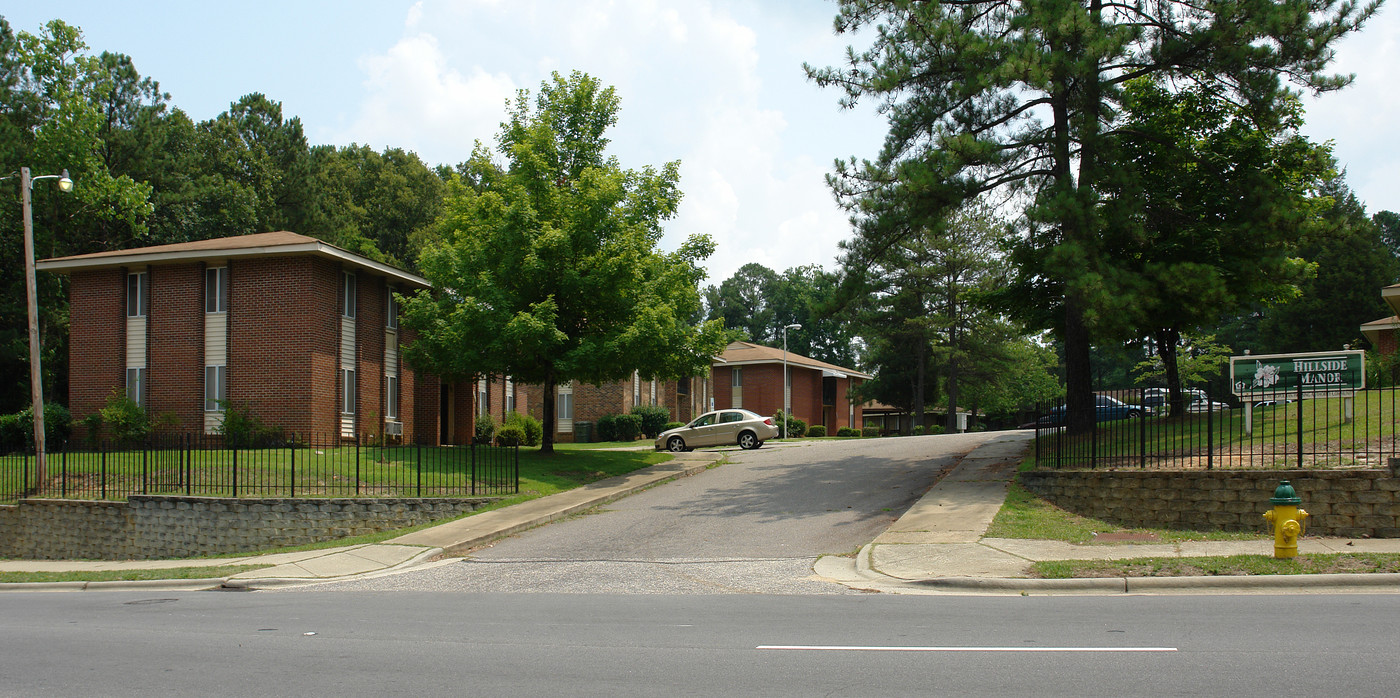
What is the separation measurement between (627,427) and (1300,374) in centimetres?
3023

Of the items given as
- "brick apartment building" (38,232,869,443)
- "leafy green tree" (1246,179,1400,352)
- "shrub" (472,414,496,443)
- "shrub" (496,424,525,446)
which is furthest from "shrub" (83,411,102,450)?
"leafy green tree" (1246,179,1400,352)

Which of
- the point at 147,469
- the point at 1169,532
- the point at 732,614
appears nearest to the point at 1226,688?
the point at 732,614

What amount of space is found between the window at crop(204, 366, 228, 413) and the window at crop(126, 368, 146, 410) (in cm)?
236

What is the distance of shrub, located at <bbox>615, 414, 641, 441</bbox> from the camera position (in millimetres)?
42938

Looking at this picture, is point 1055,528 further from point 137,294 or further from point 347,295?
point 137,294

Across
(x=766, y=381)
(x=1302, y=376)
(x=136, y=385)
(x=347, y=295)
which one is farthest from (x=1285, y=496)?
(x=766, y=381)

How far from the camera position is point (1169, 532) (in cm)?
1380

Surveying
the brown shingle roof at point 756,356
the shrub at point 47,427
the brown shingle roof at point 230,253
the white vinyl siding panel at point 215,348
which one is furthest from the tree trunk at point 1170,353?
the brown shingle roof at point 756,356

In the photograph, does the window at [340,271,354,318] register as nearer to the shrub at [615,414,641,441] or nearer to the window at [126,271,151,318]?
the window at [126,271,151,318]

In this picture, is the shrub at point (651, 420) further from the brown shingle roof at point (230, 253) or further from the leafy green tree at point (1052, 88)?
the leafy green tree at point (1052, 88)

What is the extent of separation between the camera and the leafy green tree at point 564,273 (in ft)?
76.5

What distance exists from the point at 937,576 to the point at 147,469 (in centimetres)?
1799

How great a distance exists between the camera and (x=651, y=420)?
148 feet

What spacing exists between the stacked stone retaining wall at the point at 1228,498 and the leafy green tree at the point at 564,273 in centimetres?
1101
